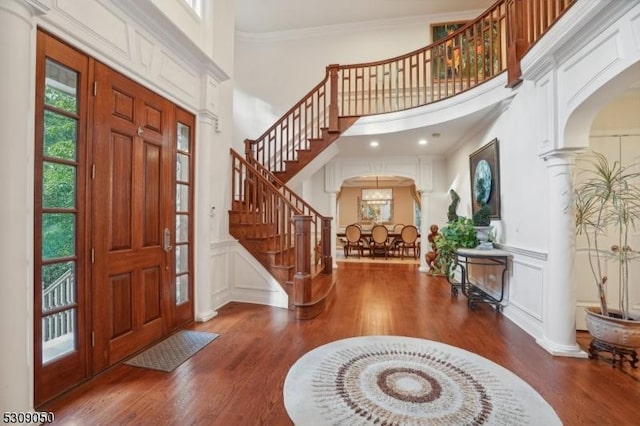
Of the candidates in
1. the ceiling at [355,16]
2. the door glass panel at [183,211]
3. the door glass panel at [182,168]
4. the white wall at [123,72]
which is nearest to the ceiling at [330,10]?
the ceiling at [355,16]

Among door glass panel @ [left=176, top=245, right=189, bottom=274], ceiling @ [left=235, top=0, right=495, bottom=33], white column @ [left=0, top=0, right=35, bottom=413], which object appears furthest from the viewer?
ceiling @ [left=235, top=0, right=495, bottom=33]

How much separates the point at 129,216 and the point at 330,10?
6317mm

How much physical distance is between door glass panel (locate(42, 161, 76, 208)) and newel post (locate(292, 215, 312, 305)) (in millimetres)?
2076

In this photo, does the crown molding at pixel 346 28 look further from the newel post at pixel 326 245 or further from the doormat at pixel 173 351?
the doormat at pixel 173 351

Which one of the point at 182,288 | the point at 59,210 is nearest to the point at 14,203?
the point at 59,210

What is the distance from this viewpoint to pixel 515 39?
327cm

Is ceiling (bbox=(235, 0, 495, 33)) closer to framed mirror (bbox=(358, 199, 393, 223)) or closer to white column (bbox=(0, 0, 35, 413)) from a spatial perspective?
white column (bbox=(0, 0, 35, 413))

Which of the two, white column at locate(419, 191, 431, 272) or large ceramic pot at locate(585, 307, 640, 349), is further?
white column at locate(419, 191, 431, 272)

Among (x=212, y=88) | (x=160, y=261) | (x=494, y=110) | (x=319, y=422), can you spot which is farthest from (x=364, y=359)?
(x=494, y=110)

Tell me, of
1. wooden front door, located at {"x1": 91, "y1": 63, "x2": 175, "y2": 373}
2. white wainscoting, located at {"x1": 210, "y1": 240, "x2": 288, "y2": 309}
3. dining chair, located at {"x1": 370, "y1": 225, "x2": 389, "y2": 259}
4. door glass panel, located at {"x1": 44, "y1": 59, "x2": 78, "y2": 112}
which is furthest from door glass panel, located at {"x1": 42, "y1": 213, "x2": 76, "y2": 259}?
dining chair, located at {"x1": 370, "y1": 225, "x2": 389, "y2": 259}

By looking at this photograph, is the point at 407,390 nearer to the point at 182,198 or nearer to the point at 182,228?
the point at 182,228

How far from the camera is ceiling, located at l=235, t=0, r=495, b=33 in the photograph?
6.24 meters

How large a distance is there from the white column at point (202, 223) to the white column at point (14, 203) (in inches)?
68.3

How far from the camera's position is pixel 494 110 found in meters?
3.97
